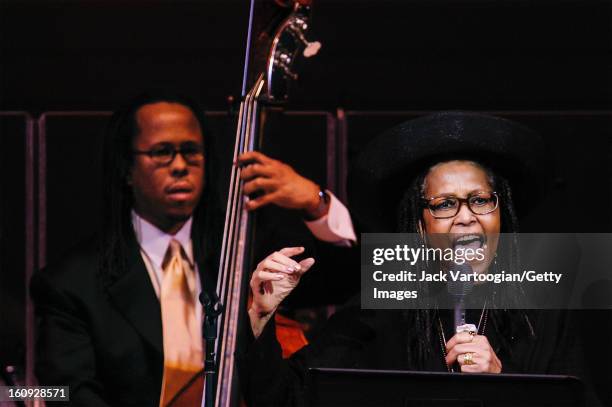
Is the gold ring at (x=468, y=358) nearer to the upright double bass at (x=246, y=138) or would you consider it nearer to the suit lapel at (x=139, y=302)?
the upright double bass at (x=246, y=138)

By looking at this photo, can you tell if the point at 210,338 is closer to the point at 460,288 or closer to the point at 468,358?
the point at 468,358

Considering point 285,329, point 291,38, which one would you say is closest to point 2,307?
point 285,329

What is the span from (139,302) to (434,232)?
0.82 m

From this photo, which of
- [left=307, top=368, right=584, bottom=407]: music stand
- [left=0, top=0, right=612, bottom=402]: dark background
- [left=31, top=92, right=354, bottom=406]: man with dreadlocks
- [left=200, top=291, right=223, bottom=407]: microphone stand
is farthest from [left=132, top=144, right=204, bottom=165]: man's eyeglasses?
[left=307, top=368, right=584, bottom=407]: music stand

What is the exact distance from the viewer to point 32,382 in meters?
3.09

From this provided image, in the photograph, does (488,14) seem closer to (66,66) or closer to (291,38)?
(291,38)

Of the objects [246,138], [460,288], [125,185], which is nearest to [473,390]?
[460,288]

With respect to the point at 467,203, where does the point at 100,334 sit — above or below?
below

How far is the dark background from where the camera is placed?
3.17m

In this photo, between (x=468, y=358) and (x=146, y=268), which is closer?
(x=468, y=358)

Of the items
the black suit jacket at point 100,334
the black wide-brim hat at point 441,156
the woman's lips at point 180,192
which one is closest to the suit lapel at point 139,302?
the black suit jacket at point 100,334

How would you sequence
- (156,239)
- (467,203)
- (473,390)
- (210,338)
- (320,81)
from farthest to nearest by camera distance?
(320,81) → (156,239) → (467,203) → (210,338) → (473,390)

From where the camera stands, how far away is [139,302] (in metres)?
2.82

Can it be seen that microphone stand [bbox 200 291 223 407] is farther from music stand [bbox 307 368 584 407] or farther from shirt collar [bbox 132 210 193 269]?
shirt collar [bbox 132 210 193 269]
